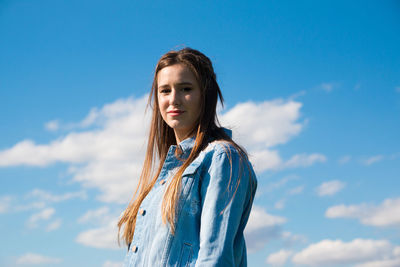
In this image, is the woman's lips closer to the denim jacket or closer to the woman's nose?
the woman's nose

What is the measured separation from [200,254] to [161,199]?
734 mm

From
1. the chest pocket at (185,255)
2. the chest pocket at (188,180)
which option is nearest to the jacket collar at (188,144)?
the chest pocket at (188,180)

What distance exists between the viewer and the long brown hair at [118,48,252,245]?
3.37 meters

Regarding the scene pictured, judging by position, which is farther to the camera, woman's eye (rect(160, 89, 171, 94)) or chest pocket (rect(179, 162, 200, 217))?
woman's eye (rect(160, 89, 171, 94))

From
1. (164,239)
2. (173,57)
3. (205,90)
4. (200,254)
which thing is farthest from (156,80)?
(200,254)

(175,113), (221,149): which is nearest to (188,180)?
(221,149)

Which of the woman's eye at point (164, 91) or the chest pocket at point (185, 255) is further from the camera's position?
the woman's eye at point (164, 91)

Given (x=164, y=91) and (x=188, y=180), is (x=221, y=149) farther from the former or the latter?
(x=164, y=91)

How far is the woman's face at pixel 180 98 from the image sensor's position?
373 centimetres

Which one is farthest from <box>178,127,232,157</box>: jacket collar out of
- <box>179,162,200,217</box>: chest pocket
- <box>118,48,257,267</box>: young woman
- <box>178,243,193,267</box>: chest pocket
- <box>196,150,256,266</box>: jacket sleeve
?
<box>178,243,193,267</box>: chest pocket

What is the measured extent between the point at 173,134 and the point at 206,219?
149 centimetres

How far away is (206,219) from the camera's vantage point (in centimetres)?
300

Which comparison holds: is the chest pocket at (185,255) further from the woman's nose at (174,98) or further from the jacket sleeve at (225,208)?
the woman's nose at (174,98)

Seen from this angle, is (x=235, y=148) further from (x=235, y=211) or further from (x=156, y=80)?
(x=156, y=80)
